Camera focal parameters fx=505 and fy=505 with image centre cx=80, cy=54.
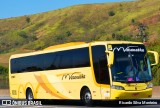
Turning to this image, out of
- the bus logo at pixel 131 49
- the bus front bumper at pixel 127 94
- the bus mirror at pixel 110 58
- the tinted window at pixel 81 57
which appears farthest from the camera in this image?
the tinted window at pixel 81 57

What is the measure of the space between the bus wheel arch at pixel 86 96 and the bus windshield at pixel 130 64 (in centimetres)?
207

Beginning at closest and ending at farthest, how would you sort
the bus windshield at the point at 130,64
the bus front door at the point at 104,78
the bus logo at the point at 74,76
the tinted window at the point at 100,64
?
the bus windshield at the point at 130,64 < the bus front door at the point at 104,78 < the tinted window at the point at 100,64 < the bus logo at the point at 74,76

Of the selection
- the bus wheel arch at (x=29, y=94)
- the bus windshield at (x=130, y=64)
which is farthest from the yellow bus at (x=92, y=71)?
the bus wheel arch at (x=29, y=94)

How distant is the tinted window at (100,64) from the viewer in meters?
23.1

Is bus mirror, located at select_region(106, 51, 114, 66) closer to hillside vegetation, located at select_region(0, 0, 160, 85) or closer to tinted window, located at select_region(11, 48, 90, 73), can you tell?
tinted window, located at select_region(11, 48, 90, 73)

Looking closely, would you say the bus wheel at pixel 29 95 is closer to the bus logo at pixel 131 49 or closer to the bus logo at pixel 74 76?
the bus logo at pixel 74 76

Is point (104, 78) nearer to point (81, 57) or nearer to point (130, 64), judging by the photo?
point (130, 64)

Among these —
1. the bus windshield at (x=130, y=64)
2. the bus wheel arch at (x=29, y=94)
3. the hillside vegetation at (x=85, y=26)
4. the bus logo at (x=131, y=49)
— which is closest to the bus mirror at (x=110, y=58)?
the bus windshield at (x=130, y=64)

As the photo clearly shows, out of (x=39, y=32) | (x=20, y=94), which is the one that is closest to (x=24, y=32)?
(x=39, y=32)

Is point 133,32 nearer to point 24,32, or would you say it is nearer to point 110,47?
point 24,32

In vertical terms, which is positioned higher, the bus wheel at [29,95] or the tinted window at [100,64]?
the tinted window at [100,64]

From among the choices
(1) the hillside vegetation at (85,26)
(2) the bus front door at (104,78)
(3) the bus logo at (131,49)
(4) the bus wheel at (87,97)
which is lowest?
(4) the bus wheel at (87,97)

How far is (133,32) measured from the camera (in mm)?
135500

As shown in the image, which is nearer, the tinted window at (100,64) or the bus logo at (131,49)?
the tinted window at (100,64)
